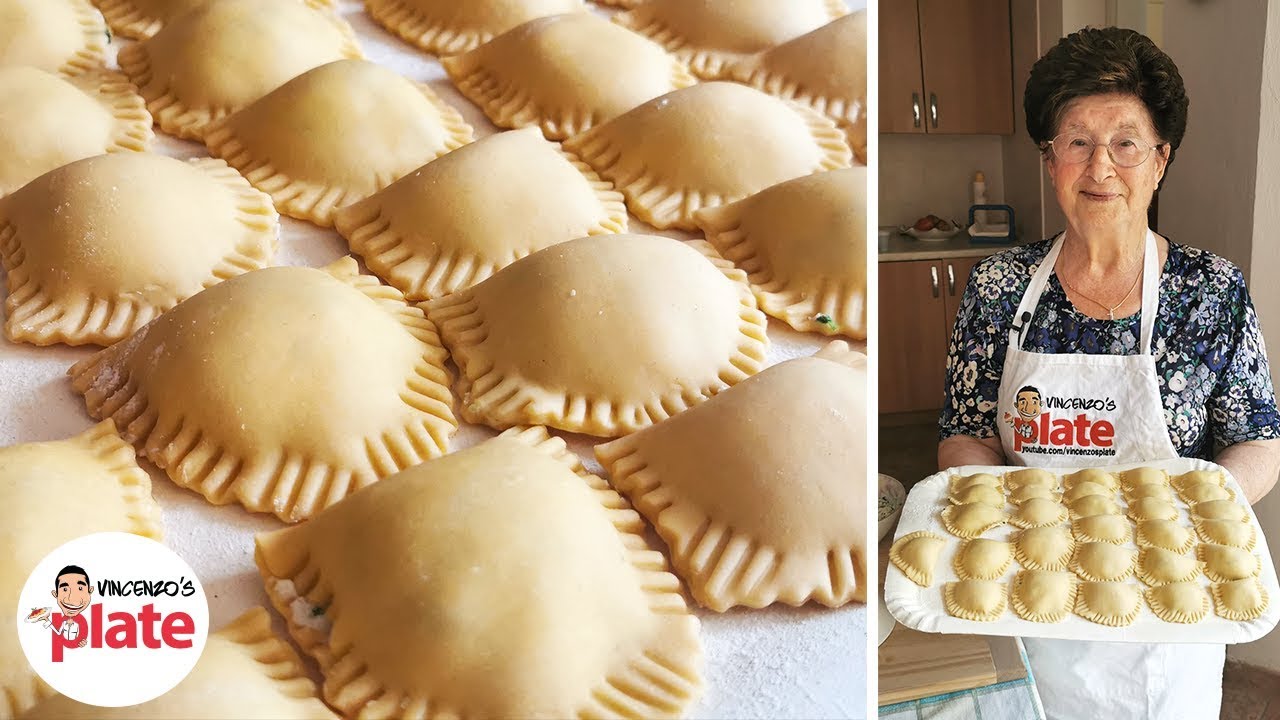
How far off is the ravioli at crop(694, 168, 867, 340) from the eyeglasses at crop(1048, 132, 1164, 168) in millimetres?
Answer: 230

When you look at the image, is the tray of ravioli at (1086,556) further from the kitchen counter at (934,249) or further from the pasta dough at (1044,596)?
the kitchen counter at (934,249)

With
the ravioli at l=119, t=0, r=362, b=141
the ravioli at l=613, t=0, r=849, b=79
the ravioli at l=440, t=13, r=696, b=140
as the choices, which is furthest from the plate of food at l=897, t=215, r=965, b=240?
the ravioli at l=119, t=0, r=362, b=141

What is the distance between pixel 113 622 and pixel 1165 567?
965mm

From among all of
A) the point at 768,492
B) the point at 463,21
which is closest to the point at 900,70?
the point at 463,21

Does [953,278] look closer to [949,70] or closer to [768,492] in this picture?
[949,70]

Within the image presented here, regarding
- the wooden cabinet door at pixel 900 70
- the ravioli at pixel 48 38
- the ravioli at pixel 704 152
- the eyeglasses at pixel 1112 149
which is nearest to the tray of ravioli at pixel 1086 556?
the eyeglasses at pixel 1112 149

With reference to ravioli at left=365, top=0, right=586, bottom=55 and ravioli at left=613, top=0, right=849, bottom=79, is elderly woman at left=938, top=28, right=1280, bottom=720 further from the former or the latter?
ravioli at left=365, top=0, right=586, bottom=55

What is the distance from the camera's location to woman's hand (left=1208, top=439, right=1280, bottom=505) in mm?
1227

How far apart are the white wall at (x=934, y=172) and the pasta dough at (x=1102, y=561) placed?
3036 millimetres

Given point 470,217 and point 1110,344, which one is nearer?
point 1110,344

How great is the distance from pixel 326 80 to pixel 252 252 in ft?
0.98

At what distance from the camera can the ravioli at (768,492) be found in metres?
0.95

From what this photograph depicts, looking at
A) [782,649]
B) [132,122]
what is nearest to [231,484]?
[782,649]

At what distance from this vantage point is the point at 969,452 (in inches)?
49.8
